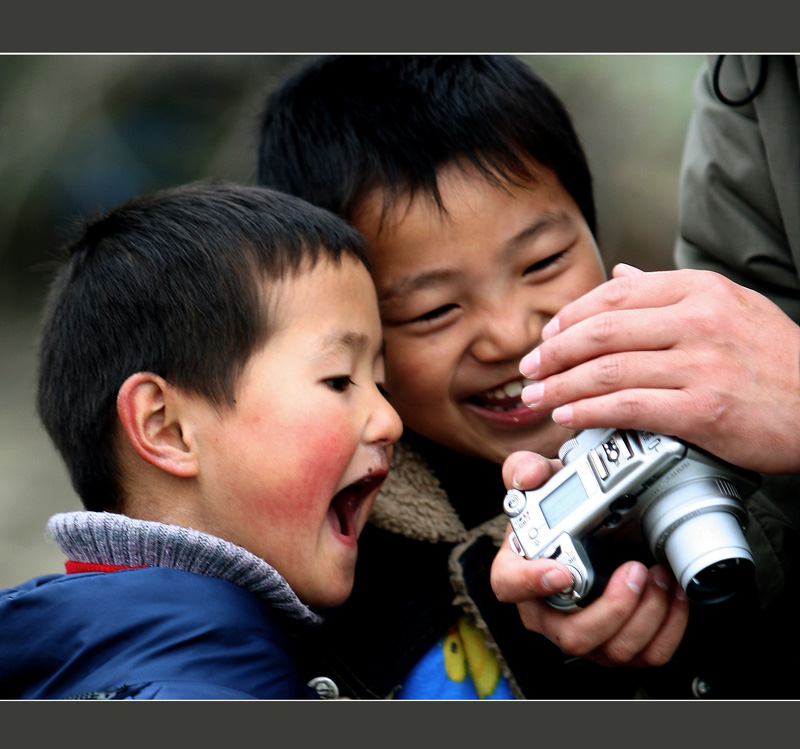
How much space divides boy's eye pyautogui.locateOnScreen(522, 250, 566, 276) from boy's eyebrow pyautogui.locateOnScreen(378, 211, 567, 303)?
45 mm

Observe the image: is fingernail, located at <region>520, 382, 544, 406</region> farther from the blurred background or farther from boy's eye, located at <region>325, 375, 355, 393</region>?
the blurred background

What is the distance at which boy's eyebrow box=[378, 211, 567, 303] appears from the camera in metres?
1.39

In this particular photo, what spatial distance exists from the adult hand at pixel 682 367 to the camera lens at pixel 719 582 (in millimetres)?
122

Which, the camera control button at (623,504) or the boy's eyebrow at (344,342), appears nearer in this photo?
the camera control button at (623,504)

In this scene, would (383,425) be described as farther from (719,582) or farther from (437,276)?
(719,582)

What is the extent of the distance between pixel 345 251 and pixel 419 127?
0.29 m

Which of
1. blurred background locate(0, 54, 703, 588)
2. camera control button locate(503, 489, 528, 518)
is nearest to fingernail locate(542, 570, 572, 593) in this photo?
camera control button locate(503, 489, 528, 518)

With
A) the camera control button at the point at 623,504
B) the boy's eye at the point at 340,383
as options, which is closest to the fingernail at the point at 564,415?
the camera control button at the point at 623,504

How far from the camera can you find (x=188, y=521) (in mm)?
1182

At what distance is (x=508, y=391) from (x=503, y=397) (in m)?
0.01

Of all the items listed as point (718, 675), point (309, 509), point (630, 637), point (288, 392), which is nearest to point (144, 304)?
point (288, 392)

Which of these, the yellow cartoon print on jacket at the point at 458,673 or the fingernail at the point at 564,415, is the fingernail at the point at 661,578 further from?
the yellow cartoon print on jacket at the point at 458,673

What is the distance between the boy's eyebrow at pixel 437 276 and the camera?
139 centimetres

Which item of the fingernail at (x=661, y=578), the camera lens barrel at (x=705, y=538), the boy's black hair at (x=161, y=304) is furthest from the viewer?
the boy's black hair at (x=161, y=304)
